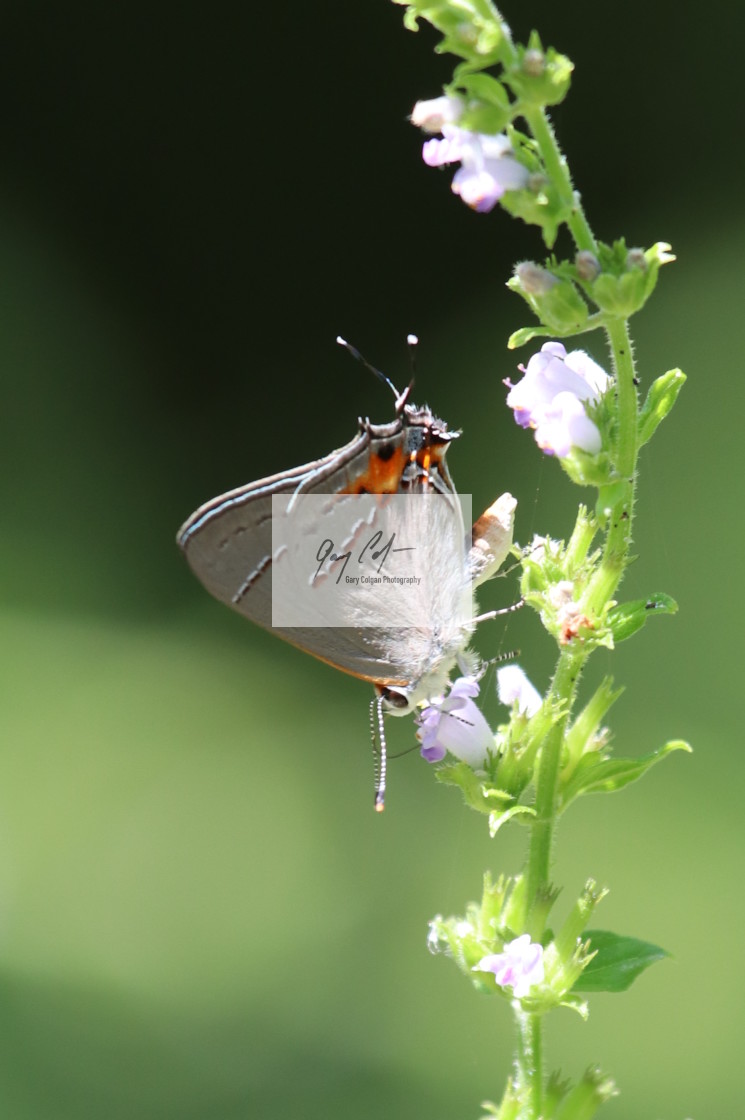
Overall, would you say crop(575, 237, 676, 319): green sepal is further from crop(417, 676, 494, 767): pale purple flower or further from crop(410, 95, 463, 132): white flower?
crop(417, 676, 494, 767): pale purple flower

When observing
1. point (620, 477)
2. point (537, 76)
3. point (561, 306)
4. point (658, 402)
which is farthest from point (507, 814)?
point (537, 76)

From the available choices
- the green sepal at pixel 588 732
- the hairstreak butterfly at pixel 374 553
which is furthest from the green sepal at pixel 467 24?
the green sepal at pixel 588 732

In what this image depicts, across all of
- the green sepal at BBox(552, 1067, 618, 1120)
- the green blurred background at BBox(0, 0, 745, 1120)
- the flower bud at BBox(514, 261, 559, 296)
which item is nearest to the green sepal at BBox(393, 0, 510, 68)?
the flower bud at BBox(514, 261, 559, 296)

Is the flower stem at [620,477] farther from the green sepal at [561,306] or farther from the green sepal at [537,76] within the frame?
the green sepal at [537,76]

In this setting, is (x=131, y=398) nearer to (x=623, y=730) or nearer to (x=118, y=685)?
(x=118, y=685)

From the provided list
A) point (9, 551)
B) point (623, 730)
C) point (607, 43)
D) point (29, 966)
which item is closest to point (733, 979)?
point (623, 730)

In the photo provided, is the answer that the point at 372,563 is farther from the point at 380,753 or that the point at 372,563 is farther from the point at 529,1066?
the point at 529,1066
